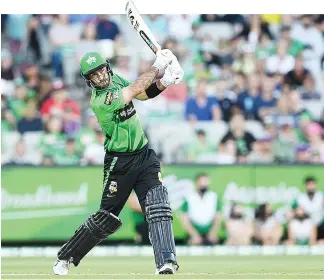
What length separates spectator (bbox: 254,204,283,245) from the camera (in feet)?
48.5

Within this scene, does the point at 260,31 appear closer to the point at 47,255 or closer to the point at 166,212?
the point at 47,255

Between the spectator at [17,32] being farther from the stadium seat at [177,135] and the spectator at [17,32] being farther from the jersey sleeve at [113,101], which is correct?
the jersey sleeve at [113,101]

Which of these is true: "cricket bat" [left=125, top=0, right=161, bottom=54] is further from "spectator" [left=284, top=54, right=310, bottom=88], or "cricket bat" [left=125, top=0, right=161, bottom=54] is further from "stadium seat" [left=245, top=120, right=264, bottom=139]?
"spectator" [left=284, top=54, right=310, bottom=88]

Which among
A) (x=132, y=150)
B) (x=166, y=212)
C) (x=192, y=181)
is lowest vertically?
(x=166, y=212)

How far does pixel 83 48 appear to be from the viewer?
714 inches

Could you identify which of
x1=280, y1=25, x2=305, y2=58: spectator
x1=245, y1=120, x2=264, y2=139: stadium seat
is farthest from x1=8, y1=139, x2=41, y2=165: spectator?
x1=280, y1=25, x2=305, y2=58: spectator

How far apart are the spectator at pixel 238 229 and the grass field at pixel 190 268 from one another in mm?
1301

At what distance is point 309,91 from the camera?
18.0 metres

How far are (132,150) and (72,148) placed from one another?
699 centimetres

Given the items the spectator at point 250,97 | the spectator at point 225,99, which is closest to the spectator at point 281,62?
the spectator at point 250,97

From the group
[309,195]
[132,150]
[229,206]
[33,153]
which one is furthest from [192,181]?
[132,150]

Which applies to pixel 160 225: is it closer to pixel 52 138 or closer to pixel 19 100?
pixel 52 138

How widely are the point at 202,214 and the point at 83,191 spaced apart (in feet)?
6.15

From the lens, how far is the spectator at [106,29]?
715 inches
